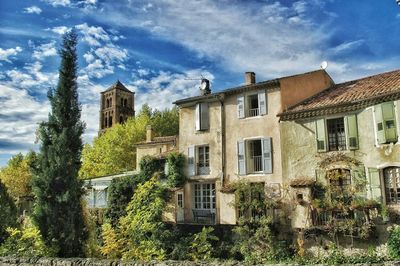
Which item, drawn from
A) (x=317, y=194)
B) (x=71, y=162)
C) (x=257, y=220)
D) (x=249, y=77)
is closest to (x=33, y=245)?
(x=71, y=162)

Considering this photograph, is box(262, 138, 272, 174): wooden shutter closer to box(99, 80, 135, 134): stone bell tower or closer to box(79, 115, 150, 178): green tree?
box(79, 115, 150, 178): green tree

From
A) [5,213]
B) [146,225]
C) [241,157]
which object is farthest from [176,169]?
[5,213]

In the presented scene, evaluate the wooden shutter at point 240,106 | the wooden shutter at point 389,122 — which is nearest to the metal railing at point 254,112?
the wooden shutter at point 240,106

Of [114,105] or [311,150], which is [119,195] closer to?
[311,150]

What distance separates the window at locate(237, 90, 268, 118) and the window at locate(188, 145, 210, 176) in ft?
11.1

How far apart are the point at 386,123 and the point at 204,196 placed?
11906mm

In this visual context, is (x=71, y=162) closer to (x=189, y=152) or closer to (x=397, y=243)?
(x=189, y=152)

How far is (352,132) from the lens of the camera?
19188 millimetres

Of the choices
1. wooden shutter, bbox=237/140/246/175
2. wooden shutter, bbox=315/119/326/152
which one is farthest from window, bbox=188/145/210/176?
wooden shutter, bbox=315/119/326/152

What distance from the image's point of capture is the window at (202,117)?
2578cm

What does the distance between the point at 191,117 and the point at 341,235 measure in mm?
12084

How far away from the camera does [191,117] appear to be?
2661cm

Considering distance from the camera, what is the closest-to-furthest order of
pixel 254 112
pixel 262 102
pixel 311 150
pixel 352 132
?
pixel 352 132
pixel 311 150
pixel 262 102
pixel 254 112

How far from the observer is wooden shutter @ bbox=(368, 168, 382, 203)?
17938 millimetres
